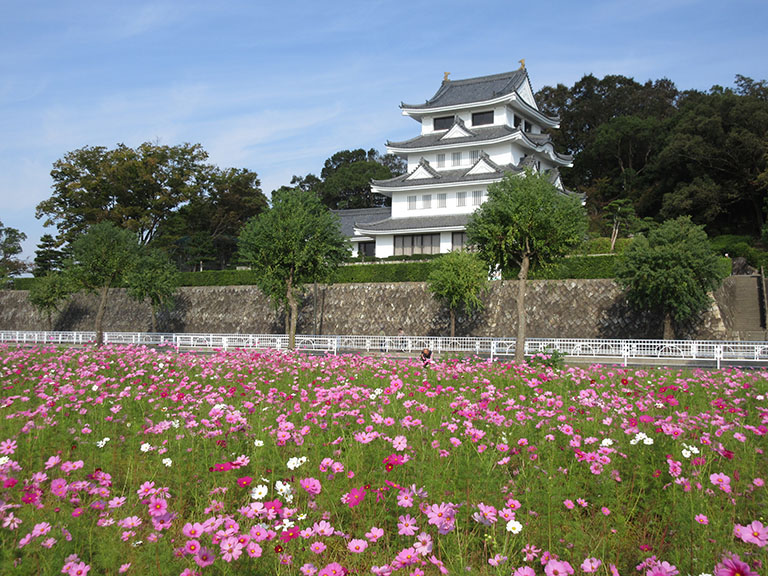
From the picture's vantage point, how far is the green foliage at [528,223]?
19.7m

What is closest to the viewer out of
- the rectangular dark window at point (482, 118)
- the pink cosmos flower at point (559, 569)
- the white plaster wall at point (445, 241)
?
the pink cosmos flower at point (559, 569)

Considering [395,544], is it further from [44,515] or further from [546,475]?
[44,515]

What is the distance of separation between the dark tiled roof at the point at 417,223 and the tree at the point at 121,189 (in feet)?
57.1

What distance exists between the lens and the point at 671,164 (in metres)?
47.3

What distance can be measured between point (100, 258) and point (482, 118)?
1224 inches

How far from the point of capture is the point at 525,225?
1972cm

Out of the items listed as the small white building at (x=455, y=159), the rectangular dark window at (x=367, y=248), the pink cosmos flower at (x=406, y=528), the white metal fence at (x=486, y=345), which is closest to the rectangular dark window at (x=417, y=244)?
the small white building at (x=455, y=159)

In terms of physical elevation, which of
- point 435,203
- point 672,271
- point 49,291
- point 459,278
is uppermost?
point 435,203

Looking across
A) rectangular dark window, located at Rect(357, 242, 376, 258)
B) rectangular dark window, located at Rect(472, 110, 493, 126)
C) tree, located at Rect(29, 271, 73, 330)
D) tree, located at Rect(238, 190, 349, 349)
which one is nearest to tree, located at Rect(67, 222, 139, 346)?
tree, located at Rect(238, 190, 349, 349)

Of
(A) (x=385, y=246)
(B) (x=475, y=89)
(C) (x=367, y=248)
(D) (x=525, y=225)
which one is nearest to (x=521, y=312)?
(D) (x=525, y=225)

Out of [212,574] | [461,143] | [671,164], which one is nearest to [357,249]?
[461,143]

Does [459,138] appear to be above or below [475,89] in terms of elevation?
below

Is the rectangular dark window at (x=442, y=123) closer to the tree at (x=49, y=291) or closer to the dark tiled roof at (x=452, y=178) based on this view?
the dark tiled roof at (x=452, y=178)

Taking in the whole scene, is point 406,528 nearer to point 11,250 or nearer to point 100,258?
point 100,258
